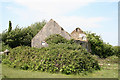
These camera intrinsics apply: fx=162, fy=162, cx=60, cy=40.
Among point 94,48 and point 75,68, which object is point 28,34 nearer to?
point 94,48

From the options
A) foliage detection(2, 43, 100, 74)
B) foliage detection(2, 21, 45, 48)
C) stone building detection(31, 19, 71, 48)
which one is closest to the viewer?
foliage detection(2, 43, 100, 74)

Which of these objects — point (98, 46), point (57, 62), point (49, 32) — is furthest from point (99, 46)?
point (57, 62)

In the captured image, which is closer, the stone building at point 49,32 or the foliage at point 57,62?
the foliage at point 57,62

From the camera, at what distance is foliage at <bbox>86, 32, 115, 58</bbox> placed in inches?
1189

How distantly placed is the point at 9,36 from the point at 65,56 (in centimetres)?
1959

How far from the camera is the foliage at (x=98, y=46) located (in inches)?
1189

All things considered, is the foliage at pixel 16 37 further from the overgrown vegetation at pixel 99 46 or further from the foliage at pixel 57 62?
the foliage at pixel 57 62

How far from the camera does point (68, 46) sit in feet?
54.2

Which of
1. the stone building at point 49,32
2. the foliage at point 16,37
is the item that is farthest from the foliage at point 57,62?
the foliage at point 16,37

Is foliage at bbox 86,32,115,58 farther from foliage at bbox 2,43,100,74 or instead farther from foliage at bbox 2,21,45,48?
foliage at bbox 2,43,100,74

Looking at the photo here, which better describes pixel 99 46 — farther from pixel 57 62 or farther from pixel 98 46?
pixel 57 62

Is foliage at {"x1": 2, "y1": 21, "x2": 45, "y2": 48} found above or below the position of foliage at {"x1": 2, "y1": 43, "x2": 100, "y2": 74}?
above

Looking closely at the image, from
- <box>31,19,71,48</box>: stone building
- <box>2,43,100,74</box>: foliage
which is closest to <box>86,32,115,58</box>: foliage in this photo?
<box>31,19,71,48</box>: stone building

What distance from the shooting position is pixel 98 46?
30328 mm
